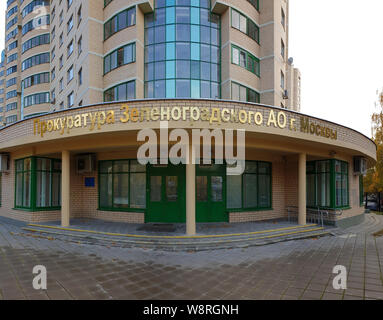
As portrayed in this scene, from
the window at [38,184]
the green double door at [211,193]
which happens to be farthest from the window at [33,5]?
the green double door at [211,193]

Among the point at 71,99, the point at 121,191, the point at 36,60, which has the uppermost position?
the point at 36,60

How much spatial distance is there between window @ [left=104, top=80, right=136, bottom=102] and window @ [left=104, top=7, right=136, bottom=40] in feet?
11.5

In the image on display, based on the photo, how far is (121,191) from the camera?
33.8 ft

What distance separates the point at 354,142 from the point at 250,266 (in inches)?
356

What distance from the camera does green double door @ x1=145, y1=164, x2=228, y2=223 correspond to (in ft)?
31.9

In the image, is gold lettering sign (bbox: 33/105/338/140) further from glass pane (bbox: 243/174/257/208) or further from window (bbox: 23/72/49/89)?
window (bbox: 23/72/49/89)

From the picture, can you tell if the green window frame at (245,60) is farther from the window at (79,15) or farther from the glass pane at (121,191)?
the window at (79,15)

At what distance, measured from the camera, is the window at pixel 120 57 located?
1255 cm

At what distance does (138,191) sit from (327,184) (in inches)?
364

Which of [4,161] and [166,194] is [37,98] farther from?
[166,194]

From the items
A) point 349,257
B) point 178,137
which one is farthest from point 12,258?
point 349,257

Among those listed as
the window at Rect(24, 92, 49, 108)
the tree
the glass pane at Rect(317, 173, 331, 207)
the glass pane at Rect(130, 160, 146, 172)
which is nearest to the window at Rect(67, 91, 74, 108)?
the window at Rect(24, 92, 49, 108)

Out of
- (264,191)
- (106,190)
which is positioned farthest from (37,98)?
(264,191)

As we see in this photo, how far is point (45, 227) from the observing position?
882cm
